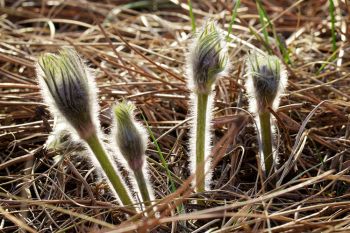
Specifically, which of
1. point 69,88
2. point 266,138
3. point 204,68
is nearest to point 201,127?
point 204,68

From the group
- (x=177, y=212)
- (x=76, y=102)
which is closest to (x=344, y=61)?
(x=177, y=212)

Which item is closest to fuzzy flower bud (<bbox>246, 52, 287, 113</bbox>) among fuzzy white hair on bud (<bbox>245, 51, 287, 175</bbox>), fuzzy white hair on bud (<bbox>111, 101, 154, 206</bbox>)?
fuzzy white hair on bud (<bbox>245, 51, 287, 175</bbox>)

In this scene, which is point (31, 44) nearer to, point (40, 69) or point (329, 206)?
point (40, 69)

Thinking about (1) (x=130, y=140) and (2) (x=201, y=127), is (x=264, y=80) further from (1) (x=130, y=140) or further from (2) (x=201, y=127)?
(1) (x=130, y=140)

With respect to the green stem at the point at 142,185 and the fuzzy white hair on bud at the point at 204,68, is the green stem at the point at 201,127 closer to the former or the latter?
the fuzzy white hair on bud at the point at 204,68

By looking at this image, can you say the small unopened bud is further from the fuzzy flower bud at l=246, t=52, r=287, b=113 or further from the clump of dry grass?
the fuzzy flower bud at l=246, t=52, r=287, b=113
